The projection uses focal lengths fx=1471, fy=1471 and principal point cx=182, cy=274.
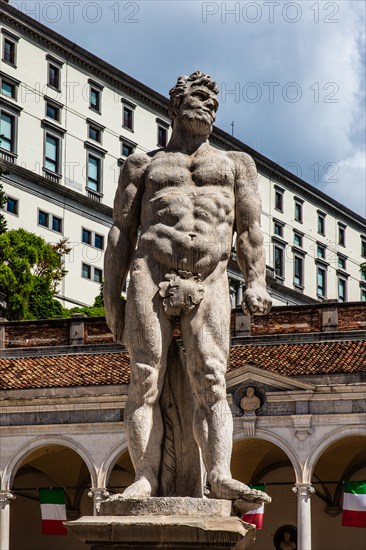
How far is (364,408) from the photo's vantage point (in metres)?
43.3

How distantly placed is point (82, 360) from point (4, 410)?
463cm

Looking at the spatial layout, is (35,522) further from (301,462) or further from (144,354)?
(144,354)

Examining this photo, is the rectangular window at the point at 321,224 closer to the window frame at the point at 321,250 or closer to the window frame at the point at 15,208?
the window frame at the point at 321,250

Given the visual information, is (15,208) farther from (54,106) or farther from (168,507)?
(168,507)

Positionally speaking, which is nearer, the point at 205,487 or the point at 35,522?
the point at 205,487

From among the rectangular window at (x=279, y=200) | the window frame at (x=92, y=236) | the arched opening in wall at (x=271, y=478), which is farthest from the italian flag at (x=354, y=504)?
the rectangular window at (x=279, y=200)

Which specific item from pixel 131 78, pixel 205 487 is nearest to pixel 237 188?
pixel 205 487

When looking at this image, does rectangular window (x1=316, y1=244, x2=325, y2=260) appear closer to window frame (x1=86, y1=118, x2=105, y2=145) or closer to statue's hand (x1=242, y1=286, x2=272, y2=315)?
window frame (x1=86, y1=118, x2=105, y2=145)

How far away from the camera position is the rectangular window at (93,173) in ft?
254

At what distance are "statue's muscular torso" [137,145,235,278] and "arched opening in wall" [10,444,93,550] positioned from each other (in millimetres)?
37988

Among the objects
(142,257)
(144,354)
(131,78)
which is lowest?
(144,354)

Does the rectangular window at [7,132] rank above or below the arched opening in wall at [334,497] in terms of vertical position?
above

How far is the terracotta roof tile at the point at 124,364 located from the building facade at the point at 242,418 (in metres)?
0.04

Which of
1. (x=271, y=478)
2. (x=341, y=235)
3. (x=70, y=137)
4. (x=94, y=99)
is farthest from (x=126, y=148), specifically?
(x=271, y=478)
